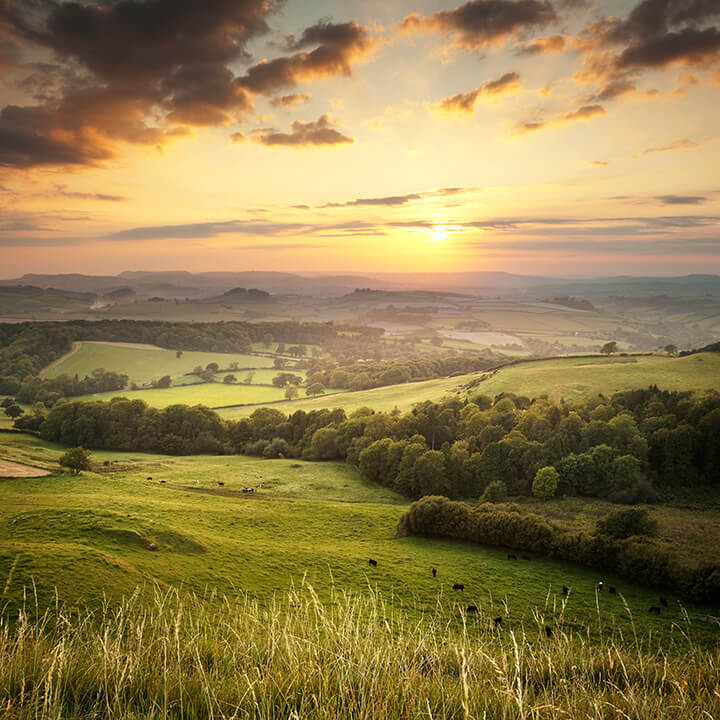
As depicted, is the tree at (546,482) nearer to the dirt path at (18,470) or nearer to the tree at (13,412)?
the dirt path at (18,470)

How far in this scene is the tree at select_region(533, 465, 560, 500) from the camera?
6350 centimetres

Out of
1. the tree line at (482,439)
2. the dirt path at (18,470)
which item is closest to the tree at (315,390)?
the tree line at (482,439)

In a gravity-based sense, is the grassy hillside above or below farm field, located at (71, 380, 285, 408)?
above

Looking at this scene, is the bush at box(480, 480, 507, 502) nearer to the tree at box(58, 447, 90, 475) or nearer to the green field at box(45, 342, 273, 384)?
the tree at box(58, 447, 90, 475)

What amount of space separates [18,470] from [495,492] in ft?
213

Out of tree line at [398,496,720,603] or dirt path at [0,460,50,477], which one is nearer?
tree line at [398,496,720,603]

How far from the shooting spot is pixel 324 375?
513ft

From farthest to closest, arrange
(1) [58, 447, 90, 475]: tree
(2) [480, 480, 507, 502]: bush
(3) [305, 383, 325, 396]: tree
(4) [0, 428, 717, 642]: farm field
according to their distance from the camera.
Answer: (3) [305, 383, 325, 396]: tree
(2) [480, 480, 507, 502]: bush
(1) [58, 447, 90, 475]: tree
(4) [0, 428, 717, 642]: farm field

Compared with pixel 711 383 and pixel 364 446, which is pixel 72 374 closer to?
pixel 364 446

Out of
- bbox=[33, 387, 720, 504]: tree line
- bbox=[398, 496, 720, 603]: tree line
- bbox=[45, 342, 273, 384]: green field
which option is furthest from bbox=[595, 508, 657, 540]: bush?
bbox=[45, 342, 273, 384]: green field

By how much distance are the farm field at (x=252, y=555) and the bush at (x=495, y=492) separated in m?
15.2

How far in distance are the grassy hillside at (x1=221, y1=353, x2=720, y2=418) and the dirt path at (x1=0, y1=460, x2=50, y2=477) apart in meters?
53.6

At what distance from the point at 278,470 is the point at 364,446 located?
16.0 m

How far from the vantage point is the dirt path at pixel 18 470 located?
55.1 metres
